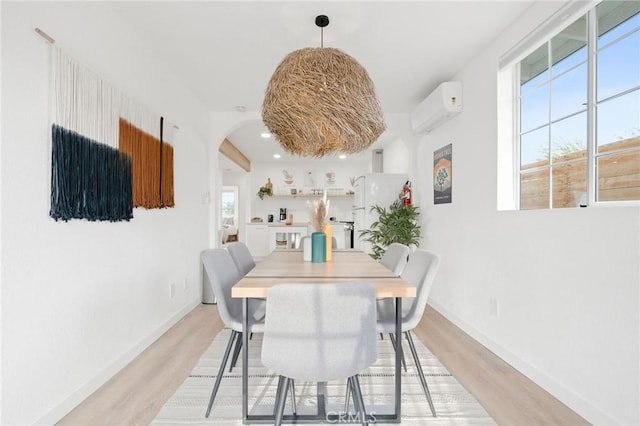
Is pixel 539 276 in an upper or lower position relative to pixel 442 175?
lower

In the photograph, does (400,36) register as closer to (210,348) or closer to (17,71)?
(17,71)

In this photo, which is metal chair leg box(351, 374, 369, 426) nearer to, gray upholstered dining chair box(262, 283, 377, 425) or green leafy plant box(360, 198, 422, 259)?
gray upholstered dining chair box(262, 283, 377, 425)

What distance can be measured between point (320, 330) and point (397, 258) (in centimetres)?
138

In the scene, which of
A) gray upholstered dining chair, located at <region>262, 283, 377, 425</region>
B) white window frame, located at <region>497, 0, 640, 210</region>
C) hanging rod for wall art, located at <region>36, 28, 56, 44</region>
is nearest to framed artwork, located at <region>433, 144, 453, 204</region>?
white window frame, located at <region>497, 0, 640, 210</region>

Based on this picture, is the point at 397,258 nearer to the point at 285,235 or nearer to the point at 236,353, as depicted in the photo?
the point at 236,353

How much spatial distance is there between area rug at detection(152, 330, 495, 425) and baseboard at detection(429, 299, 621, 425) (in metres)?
0.51

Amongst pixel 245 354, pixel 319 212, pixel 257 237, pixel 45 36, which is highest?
pixel 45 36

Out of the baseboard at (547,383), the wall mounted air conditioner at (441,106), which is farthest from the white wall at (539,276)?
the wall mounted air conditioner at (441,106)

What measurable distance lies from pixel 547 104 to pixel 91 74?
9.91ft

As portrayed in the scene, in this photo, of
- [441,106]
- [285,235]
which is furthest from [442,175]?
[285,235]

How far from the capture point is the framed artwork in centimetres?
367

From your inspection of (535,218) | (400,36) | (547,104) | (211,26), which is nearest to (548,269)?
(535,218)

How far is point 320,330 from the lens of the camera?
53.7 inches

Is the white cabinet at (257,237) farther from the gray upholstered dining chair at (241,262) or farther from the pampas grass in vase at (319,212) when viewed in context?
the pampas grass in vase at (319,212)
